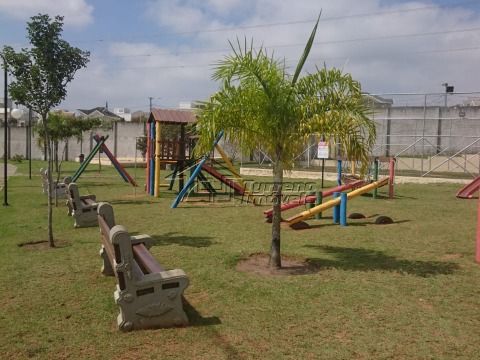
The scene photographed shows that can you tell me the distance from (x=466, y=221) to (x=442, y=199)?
4.71 m

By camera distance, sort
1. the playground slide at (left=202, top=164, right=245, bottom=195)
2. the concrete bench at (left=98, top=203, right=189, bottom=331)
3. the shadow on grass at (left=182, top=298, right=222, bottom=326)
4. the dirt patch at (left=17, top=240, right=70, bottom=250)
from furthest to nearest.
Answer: the playground slide at (left=202, top=164, right=245, bottom=195) → the dirt patch at (left=17, top=240, right=70, bottom=250) → the shadow on grass at (left=182, top=298, right=222, bottom=326) → the concrete bench at (left=98, top=203, right=189, bottom=331)

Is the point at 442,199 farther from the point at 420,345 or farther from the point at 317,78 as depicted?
the point at 420,345

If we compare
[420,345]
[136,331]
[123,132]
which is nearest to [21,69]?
Answer: [136,331]

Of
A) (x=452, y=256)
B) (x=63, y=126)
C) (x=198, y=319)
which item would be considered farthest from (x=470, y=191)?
(x=63, y=126)

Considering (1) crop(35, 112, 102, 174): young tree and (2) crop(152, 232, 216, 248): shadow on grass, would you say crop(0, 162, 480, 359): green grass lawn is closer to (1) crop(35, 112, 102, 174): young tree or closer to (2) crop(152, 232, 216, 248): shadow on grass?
(2) crop(152, 232, 216, 248): shadow on grass

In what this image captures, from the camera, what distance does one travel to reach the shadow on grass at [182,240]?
8.48 m

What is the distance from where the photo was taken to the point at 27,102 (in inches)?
348

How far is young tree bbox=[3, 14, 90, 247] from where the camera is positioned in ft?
26.8

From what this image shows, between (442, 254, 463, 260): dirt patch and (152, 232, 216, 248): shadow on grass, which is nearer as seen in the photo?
(442, 254, 463, 260): dirt patch

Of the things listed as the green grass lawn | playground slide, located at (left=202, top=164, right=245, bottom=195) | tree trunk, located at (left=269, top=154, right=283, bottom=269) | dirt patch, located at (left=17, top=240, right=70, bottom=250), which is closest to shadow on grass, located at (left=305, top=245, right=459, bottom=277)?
the green grass lawn

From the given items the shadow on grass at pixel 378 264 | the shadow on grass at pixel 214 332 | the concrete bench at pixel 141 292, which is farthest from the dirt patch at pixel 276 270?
the concrete bench at pixel 141 292

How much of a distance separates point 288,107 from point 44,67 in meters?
4.50

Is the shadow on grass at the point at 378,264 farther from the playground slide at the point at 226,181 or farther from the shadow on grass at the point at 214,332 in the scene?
the playground slide at the point at 226,181

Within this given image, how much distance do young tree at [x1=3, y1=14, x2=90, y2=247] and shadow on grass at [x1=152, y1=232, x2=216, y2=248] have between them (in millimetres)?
1765
